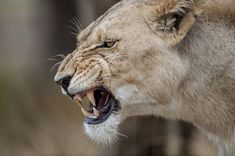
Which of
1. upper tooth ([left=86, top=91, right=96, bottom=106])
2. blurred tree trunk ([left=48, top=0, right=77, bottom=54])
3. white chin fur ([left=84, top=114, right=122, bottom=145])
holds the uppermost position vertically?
blurred tree trunk ([left=48, top=0, right=77, bottom=54])

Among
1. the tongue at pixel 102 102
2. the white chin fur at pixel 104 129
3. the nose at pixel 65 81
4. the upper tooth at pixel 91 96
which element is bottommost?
the white chin fur at pixel 104 129

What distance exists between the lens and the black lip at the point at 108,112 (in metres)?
4.35

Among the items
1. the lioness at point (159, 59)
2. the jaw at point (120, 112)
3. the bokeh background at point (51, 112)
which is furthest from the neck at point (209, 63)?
the bokeh background at point (51, 112)

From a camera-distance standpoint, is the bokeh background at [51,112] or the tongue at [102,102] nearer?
the tongue at [102,102]

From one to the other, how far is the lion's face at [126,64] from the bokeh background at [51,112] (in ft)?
5.33

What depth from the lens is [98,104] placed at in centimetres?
440

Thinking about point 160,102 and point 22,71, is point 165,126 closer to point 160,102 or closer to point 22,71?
point 160,102

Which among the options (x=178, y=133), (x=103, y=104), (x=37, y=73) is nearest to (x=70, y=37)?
(x=37, y=73)

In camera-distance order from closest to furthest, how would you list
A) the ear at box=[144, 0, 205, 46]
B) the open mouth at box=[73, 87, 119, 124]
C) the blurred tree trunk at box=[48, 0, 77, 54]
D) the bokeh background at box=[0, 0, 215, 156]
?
1. the ear at box=[144, 0, 205, 46]
2. the open mouth at box=[73, 87, 119, 124]
3. the bokeh background at box=[0, 0, 215, 156]
4. the blurred tree trunk at box=[48, 0, 77, 54]

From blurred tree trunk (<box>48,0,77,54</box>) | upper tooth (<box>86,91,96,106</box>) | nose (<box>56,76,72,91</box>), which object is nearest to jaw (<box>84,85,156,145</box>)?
upper tooth (<box>86,91,96,106</box>)

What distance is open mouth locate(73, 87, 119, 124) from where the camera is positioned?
434 centimetres

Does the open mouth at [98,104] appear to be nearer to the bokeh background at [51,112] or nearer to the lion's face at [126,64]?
the lion's face at [126,64]

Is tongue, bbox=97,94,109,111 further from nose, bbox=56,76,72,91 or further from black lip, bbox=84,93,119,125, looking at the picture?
nose, bbox=56,76,72,91

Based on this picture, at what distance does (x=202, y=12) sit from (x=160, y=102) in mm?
495
